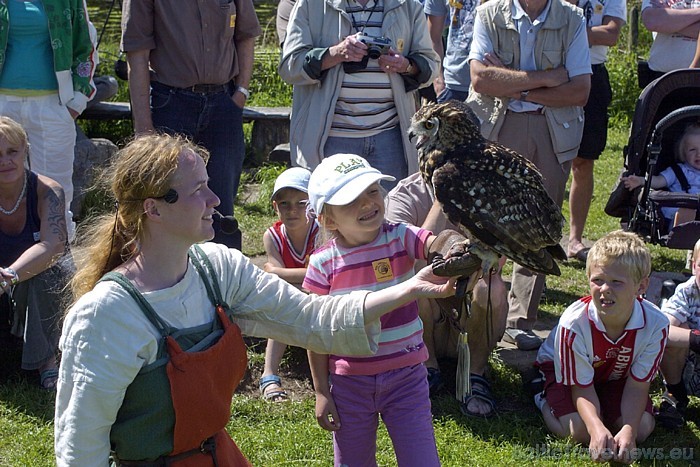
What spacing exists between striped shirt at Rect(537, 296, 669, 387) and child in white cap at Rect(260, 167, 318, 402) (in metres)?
1.37

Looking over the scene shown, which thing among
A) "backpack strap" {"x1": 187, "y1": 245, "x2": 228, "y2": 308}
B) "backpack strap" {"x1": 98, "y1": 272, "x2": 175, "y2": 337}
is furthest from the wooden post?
A: "backpack strap" {"x1": 98, "y1": 272, "x2": 175, "y2": 337}

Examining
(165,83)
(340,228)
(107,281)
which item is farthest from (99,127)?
(107,281)

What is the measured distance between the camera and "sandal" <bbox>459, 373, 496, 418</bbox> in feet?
14.6

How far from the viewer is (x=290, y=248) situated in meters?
4.87

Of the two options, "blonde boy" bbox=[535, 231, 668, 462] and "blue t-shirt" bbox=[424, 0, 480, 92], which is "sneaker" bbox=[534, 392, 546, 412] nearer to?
"blonde boy" bbox=[535, 231, 668, 462]

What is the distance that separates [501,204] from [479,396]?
1.73 m

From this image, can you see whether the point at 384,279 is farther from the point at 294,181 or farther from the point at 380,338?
the point at 294,181

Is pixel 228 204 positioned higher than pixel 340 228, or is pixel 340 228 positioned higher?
pixel 340 228

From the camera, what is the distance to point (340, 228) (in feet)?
11.0

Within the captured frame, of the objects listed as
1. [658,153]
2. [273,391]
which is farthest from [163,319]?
[658,153]

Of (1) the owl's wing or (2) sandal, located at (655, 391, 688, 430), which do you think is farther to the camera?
(2) sandal, located at (655, 391, 688, 430)

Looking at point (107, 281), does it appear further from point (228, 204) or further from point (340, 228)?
point (228, 204)

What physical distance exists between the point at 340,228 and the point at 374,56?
192cm

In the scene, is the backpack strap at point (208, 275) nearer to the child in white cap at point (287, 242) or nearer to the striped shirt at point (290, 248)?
the child in white cap at point (287, 242)
